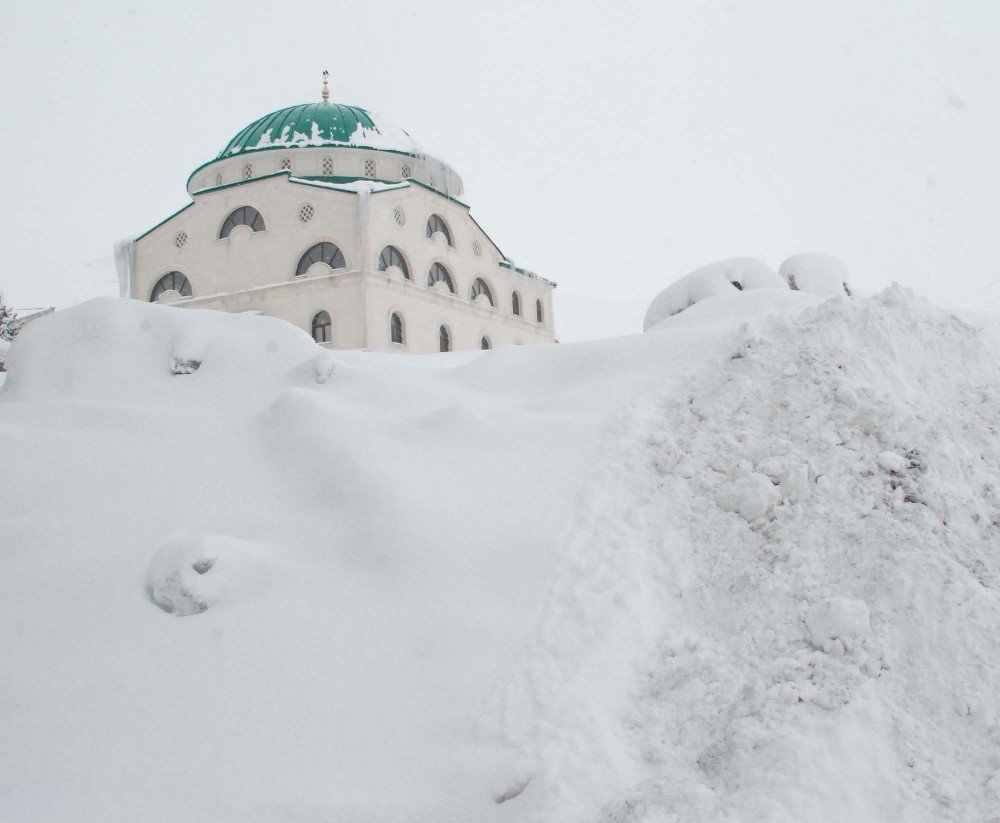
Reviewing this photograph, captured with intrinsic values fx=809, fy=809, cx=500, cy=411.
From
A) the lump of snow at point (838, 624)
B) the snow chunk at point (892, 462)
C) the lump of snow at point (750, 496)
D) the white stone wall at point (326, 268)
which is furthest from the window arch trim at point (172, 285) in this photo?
the lump of snow at point (838, 624)

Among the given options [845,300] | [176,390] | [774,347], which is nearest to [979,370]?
[845,300]

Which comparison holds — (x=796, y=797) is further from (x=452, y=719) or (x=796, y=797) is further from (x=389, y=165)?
(x=389, y=165)

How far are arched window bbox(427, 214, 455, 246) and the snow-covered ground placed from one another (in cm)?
2203

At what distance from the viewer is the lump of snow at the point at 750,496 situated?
198 inches

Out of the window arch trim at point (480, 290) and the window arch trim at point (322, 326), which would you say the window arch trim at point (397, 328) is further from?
the window arch trim at point (480, 290)

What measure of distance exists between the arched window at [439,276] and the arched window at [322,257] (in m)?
3.42

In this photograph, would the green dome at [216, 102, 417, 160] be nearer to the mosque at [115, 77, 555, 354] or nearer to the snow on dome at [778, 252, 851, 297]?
the mosque at [115, 77, 555, 354]

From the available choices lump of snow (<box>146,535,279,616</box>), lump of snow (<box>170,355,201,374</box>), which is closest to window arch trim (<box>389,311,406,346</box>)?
lump of snow (<box>170,355,201,374</box>)

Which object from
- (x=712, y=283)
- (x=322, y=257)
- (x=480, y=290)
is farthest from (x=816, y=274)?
(x=480, y=290)

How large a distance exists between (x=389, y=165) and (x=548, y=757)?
1166 inches

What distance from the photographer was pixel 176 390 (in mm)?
7500

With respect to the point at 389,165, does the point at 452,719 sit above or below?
below

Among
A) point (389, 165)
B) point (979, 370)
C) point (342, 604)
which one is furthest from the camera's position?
point (389, 165)

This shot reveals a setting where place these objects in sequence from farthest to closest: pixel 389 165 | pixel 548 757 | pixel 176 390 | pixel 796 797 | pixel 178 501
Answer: pixel 389 165
pixel 176 390
pixel 178 501
pixel 548 757
pixel 796 797
